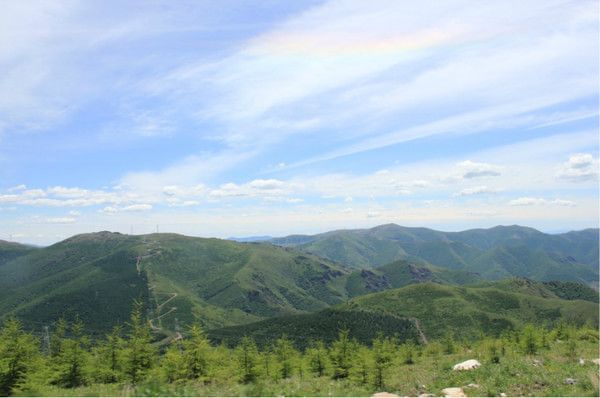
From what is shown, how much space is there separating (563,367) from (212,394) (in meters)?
20.9

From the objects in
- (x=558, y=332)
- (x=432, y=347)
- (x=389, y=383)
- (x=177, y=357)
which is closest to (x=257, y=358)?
(x=177, y=357)

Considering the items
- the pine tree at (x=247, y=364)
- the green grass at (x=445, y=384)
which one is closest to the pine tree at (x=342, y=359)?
the green grass at (x=445, y=384)

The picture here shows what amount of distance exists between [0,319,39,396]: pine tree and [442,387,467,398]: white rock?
2440 centimetres

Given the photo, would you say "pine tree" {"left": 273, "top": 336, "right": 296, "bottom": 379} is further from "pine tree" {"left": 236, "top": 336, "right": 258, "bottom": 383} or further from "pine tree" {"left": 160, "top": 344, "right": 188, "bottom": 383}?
"pine tree" {"left": 160, "top": 344, "right": 188, "bottom": 383}

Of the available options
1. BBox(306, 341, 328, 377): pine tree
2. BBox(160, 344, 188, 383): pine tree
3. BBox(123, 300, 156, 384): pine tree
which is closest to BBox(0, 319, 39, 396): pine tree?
BBox(123, 300, 156, 384): pine tree

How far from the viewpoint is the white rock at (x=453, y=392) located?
19.2 metres

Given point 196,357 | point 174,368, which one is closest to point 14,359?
point 174,368

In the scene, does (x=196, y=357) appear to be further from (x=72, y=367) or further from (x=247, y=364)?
(x=72, y=367)

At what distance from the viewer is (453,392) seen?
1991cm

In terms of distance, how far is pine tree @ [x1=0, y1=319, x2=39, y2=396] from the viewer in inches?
985

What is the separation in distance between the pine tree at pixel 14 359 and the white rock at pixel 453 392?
24.4 m

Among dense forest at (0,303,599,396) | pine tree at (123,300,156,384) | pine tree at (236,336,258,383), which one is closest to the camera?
dense forest at (0,303,599,396)

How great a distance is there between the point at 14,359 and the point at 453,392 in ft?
88.9

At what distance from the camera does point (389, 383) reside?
2672 cm
